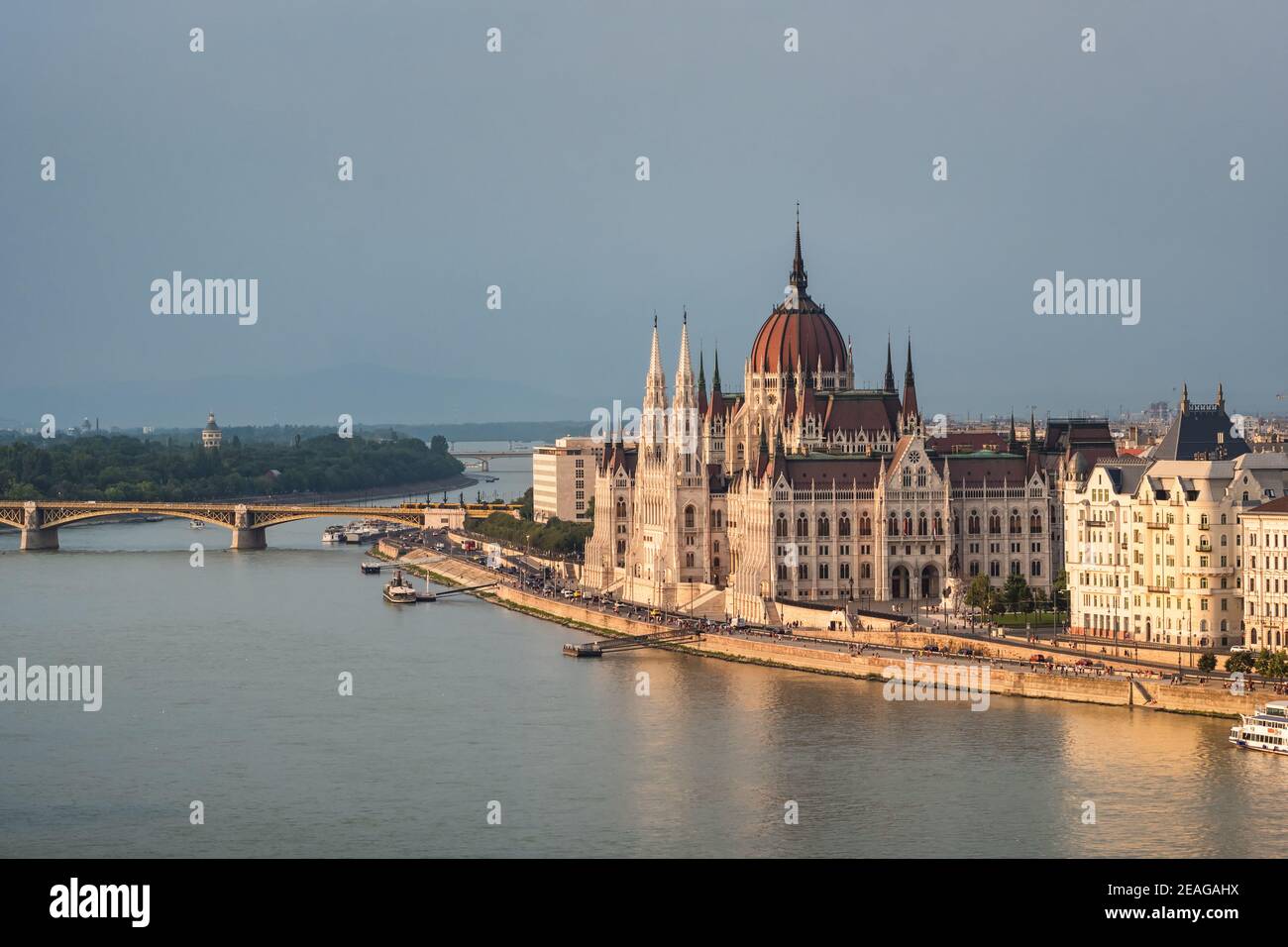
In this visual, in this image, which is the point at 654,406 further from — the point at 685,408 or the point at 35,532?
the point at 35,532

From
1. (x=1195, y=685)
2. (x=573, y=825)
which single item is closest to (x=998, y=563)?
(x=1195, y=685)

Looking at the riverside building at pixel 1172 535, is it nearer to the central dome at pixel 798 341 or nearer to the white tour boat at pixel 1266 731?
the white tour boat at pixel 1266 731

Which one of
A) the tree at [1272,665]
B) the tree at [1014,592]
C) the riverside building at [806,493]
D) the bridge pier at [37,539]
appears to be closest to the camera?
the tree at [1272,665]

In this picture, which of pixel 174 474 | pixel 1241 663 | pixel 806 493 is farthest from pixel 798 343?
pixel 174 474

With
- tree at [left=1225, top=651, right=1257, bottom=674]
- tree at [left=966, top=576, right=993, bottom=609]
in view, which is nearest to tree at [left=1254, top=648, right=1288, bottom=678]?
tree at [left=1225, top=651, right=1257, bottom=674]

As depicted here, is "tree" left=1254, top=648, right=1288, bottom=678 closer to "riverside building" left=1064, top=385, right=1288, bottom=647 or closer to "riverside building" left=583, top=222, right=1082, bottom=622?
"riverside building" left=1064, top=385, right=1288, bottom=647

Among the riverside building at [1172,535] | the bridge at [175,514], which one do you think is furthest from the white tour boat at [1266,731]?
the bridge at [175,514]
